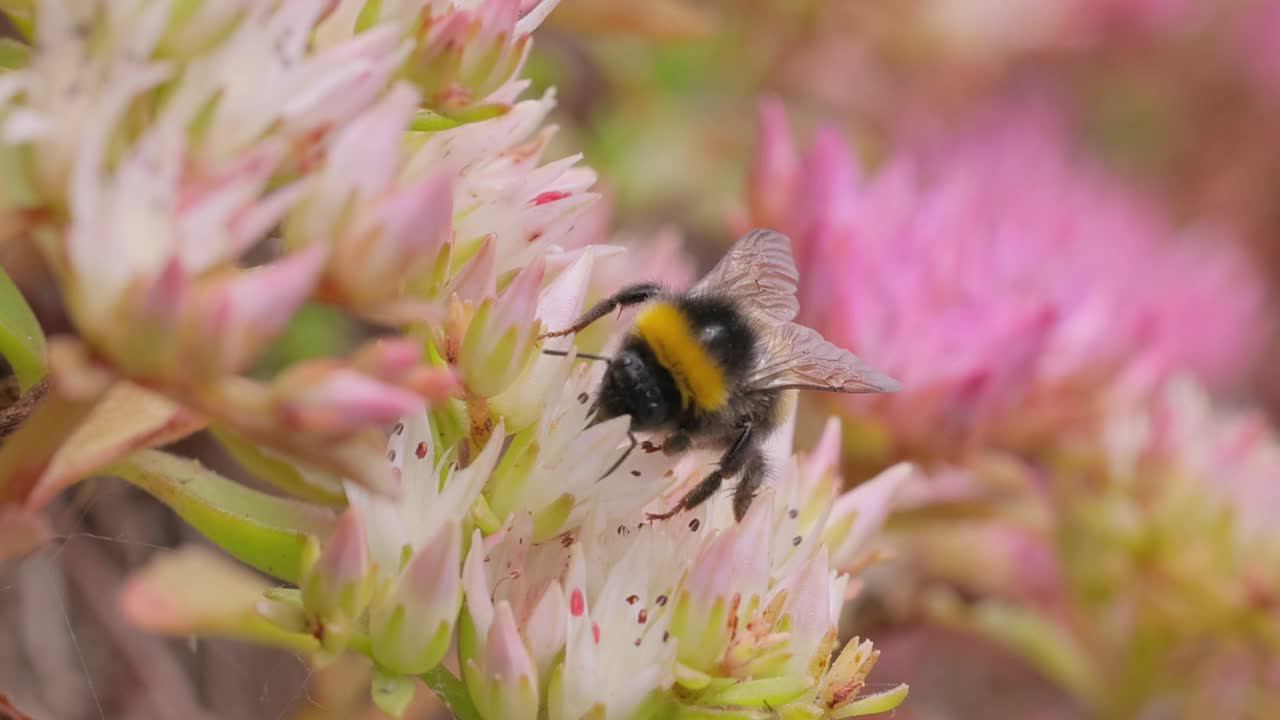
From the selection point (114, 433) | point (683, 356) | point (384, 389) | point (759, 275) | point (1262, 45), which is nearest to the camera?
point (384, 389)

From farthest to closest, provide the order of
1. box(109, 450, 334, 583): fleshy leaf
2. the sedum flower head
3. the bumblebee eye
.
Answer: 1. the bumblebee eye
2. box(109, 450, 334, 583): fleshy leaf
3. the sedum flower head

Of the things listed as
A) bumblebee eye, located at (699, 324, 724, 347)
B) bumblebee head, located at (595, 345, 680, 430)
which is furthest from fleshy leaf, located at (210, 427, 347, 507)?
bumblebee eye, located at (699, 324, 724, 347)

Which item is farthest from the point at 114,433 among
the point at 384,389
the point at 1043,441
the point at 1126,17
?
the point at 1126,17

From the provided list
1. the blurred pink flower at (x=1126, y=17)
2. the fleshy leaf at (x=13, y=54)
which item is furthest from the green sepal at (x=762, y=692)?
the blurred pink flower at (x=1126, y=17)

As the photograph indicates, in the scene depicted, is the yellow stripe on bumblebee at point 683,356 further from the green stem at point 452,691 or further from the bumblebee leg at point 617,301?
the green stem at point 452,691

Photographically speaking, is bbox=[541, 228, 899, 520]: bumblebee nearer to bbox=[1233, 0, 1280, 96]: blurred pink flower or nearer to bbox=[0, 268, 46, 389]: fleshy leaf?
bbox=[0, 268, 46, 389]: fleshy leaf

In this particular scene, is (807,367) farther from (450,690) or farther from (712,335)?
(450,690)

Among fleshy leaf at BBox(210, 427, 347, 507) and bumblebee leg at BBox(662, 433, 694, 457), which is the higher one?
fleshy leaf at BBox(210, 427, 347, 507)
